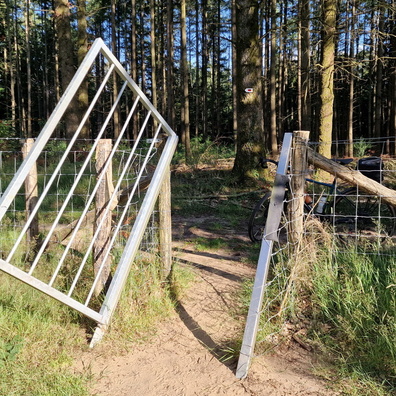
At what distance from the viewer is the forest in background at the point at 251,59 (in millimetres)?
9469

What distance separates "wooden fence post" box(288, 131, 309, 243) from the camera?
137 inches

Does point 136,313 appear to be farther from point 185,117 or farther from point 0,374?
point 185,117

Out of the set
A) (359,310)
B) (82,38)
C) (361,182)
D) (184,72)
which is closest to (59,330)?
(359,310)

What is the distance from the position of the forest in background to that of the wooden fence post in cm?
599

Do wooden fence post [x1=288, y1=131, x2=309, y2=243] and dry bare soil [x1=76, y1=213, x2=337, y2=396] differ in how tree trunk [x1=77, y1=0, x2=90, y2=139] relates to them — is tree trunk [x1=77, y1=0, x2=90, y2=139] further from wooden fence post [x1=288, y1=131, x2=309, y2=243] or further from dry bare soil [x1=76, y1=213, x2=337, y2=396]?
dry bare soil [x1=76, y1=213, x2=337, y2=396]

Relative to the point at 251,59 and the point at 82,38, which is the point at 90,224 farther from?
the point at 82,38

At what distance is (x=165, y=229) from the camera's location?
13.3 feet

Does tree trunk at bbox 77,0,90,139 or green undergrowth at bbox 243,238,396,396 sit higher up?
tree trunk at bbox 77,0,90,139

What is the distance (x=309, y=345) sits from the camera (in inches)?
113

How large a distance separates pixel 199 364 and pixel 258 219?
312cm

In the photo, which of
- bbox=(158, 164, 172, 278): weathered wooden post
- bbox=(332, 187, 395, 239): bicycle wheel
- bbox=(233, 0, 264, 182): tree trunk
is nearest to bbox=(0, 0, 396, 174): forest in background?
bbox=(233, 0, 264, 182): tree trunk

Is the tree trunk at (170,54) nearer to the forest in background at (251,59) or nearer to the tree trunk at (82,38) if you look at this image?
the forest in background at (251,59)

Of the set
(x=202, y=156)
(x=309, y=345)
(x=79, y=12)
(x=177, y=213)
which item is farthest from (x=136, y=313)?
(x=79, y=12)

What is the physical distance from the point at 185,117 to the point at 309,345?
618 inches
